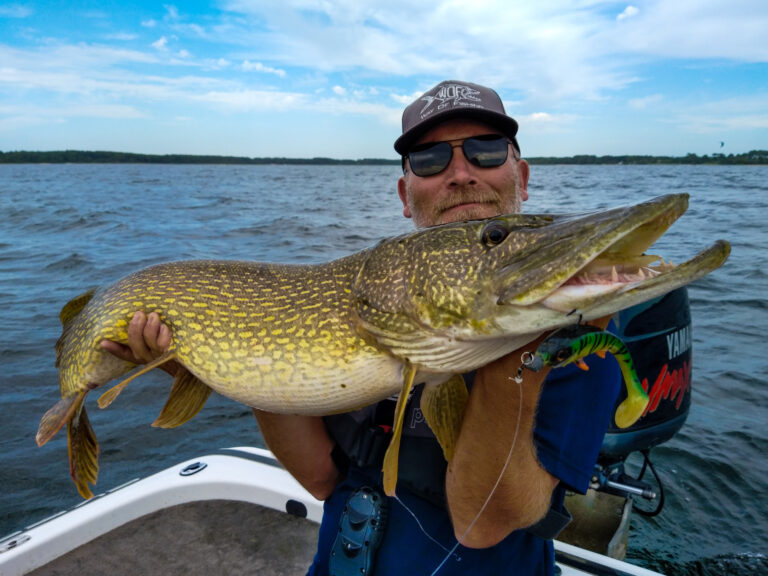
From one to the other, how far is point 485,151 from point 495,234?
986 millimetres

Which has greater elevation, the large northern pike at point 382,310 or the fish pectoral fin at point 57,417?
the large northern pike at point 382,310

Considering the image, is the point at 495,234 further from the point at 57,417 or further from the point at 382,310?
the point at 57,417

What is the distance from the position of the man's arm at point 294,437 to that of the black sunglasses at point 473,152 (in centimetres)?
117

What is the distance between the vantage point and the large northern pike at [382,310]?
1178 mm

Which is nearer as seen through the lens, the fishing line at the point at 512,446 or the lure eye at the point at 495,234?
the fishing line at the point at 512,446

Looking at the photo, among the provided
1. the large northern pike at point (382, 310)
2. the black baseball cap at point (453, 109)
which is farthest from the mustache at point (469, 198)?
the large northern pike at point (382, 310)

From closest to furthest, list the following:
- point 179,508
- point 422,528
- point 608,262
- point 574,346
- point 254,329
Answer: point 574,346 < point 608,262 < point 422,528 < point 254,329 < point 179,508

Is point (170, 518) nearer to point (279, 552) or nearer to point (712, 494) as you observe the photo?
point (279, 552)

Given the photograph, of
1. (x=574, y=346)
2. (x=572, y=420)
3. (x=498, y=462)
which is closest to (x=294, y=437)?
(x=498, y=462)

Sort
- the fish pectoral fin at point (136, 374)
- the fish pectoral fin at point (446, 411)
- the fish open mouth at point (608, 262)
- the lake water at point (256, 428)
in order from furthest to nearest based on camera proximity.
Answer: the lake water at point (256, 428), the fish pectoral fin at point (136, 374), the fish pectoral fin at point (446, 411), the fish open mouth at point (608, 262)

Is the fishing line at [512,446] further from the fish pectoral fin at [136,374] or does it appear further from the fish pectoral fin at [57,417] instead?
the fish pectoral fin at [57,417]

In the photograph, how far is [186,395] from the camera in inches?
76.4

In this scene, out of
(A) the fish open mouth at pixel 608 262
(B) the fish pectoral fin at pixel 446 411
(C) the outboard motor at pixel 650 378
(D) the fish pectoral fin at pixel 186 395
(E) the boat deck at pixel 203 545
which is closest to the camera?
(A) the fish open mouth at pixel 608 262

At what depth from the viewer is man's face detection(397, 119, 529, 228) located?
222 cm
